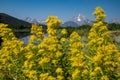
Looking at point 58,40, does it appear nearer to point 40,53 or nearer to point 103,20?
point 40,53

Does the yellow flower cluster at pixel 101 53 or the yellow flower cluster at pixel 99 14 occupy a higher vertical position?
the yellow flower cluster at pixel 99 14

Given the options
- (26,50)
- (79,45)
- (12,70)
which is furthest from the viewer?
(12,70)

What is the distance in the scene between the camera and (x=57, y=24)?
922 centimetres

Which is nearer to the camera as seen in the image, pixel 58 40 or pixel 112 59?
pixel 112 59

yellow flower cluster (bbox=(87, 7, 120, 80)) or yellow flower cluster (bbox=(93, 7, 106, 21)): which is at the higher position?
yellow flower cluster (bbox=(93, 7, 106, 21))

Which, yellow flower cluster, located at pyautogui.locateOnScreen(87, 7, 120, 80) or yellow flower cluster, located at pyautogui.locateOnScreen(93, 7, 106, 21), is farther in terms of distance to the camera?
yellow flower cluster, located at pyautogui.locateOnScreen(93, 7, 106, 21)

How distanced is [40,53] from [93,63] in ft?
5.48

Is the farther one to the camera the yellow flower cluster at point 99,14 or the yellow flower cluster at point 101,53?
the yellow flower cluster at point 99,14

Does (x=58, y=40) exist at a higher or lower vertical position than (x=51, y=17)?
lower

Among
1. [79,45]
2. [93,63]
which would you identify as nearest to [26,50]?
[79,45]

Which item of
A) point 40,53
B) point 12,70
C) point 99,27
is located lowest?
point 12,70

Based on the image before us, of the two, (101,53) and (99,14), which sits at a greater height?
(99,14)

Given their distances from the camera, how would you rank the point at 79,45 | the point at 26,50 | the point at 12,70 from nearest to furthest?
1. the point at 79,45
2. the point at 26,50
3. the point at 12,70

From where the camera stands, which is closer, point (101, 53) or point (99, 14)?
point (101, 53)
